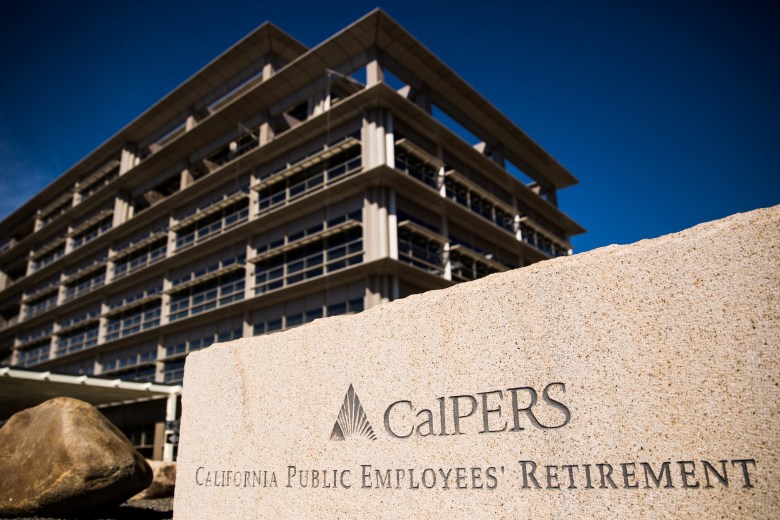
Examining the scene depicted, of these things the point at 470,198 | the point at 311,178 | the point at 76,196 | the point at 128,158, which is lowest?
the point at 470,198

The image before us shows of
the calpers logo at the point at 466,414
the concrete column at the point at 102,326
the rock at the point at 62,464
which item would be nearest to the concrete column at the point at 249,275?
the concrete column at the point at 102,326

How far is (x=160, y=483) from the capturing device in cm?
1275

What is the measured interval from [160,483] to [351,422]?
1081 centimetres

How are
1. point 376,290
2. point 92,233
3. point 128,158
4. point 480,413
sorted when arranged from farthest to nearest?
point 92,233
point 128,158
point 376,290
point 480,413

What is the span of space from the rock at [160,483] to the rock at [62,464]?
16.2ft

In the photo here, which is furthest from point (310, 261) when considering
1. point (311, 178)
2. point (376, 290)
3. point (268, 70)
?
point (268, 70)

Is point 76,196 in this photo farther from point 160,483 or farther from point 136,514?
point 136,514

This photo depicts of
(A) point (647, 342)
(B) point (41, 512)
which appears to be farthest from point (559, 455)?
(B) point (41, 512)

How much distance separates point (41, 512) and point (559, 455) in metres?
7.28

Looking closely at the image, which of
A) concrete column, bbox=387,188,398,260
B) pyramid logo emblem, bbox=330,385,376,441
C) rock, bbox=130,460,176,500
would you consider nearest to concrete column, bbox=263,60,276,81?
concrete column, bbox=387,188,398,260

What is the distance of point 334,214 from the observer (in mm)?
28234

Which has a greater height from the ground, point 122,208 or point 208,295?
point 122,208

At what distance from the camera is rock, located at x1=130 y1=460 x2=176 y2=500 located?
12289mm

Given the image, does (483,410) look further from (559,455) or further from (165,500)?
(165,500)
